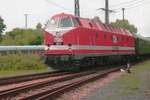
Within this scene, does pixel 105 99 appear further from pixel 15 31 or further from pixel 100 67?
pixel 15 31

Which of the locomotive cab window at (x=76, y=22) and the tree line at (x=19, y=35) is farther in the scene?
the tree line at (x=19, y=35)

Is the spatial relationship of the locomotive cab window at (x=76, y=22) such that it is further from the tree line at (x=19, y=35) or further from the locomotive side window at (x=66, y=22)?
the tree line at (x=19, y=35)

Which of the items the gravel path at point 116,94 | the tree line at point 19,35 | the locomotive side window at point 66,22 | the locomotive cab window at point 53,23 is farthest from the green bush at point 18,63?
the tree line at point 19,35

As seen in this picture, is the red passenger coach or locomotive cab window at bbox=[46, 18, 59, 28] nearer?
the red passenger coach

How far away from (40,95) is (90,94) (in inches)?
87.9

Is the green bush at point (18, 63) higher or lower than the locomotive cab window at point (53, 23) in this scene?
lower

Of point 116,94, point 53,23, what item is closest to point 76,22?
point 53,23

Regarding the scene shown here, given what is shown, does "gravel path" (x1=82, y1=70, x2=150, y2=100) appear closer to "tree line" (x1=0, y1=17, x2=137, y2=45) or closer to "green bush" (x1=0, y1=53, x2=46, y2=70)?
"green bush" (x1=0, y1=53, x2=46, y2=70)

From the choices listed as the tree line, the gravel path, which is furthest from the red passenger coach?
the tree line

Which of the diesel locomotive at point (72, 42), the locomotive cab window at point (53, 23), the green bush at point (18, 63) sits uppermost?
the locomotive cab window at point (53, 23)

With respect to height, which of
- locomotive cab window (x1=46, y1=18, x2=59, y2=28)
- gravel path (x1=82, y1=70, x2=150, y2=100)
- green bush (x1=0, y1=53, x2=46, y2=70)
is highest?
locomotive cab window (x1=46, y1=18, x2=59, y2=28)

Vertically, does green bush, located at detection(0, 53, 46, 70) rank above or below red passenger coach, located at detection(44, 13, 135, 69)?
below

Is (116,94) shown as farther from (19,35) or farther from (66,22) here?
(19,35)

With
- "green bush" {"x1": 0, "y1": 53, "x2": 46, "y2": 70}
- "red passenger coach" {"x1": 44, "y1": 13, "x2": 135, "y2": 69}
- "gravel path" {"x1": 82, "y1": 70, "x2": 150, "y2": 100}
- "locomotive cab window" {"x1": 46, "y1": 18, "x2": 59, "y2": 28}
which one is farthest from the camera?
"green bush" {"x1": 0, "y1": 53, "x2": 46, "y2": 70}
